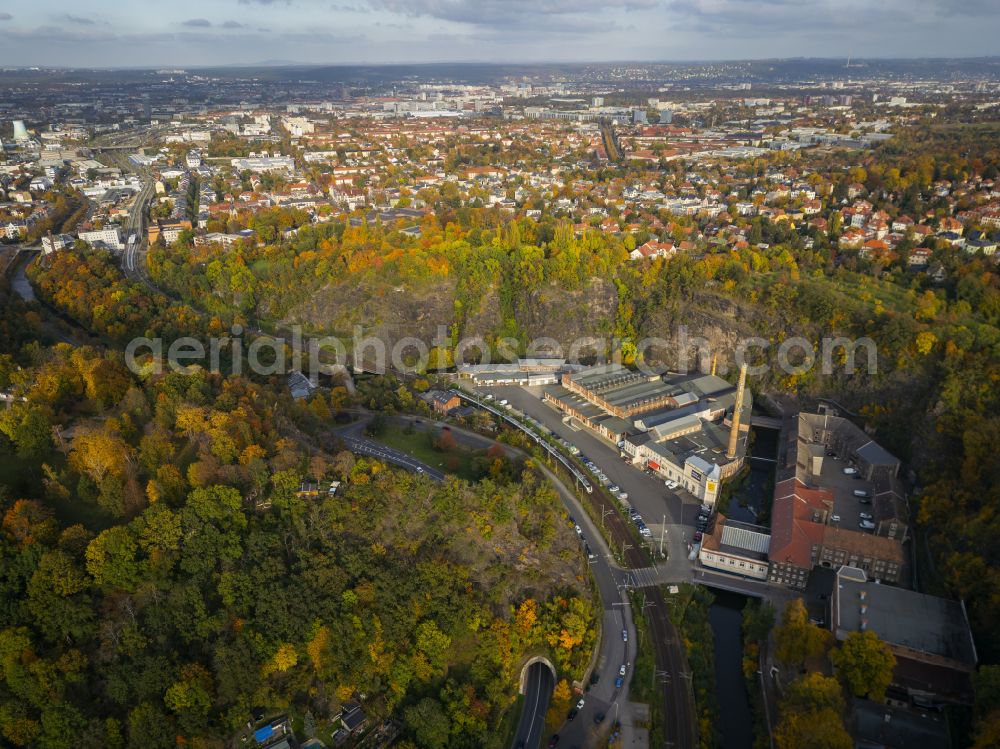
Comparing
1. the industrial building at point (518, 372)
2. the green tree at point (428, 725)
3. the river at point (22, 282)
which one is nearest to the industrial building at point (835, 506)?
Result: the green tree at point (428, 725)

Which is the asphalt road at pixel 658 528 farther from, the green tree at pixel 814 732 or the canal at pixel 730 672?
→ the green tree at pixel 814 732

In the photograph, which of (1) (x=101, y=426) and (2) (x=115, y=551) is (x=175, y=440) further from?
(2) (x=115, y=551)

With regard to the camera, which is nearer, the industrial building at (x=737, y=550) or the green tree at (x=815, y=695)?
the green tree at (x=815, y=695)

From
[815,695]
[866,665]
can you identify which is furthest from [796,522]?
[815,695]

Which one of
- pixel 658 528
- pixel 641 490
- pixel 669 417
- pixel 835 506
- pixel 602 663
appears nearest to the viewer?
pixel 602 663

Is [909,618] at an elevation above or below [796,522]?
below

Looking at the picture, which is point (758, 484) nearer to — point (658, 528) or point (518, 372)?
point (658, 528)

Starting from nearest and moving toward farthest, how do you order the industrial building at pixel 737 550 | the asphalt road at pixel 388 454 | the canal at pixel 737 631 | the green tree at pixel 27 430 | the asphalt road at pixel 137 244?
the canal at pixel 737 631 < the green tree at pixel 27 430 < the industrial building at pixel 737 550 < the asphalt road at pixel 388 454 < the asphalt road at pixel 137 244
